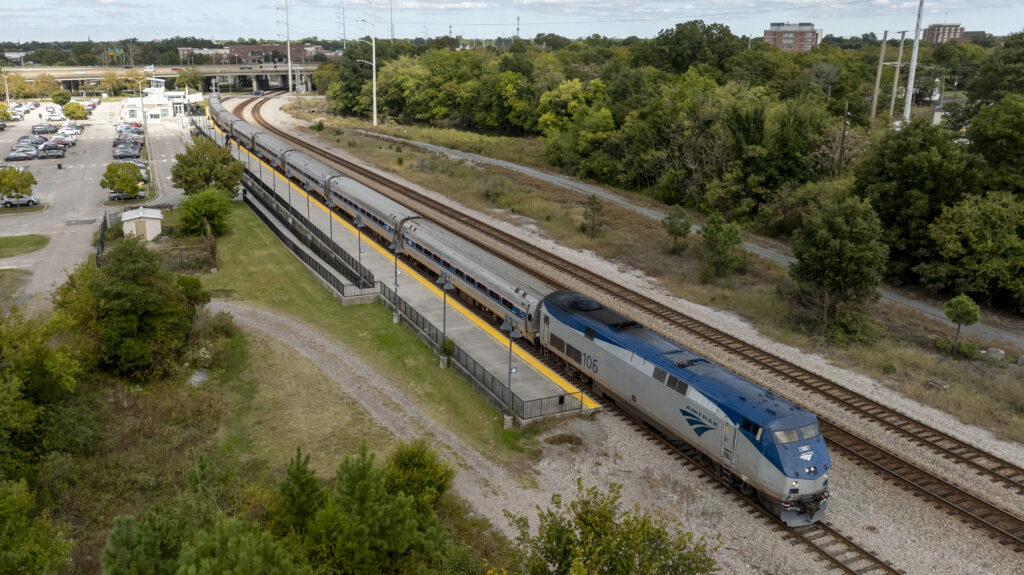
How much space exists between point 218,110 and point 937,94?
412ft

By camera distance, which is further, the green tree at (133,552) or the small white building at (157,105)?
the small white building at (157,105)

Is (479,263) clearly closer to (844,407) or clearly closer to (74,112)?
(844,407)

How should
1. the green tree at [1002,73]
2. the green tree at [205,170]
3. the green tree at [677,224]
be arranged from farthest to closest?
the green tree at [1002,73] → the green tree at [205,170] → the green tree at [677,224]

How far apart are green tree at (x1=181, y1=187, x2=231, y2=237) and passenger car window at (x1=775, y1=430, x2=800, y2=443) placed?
151 ft

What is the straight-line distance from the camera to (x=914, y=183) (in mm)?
44281

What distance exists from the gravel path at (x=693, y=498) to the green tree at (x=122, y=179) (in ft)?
147

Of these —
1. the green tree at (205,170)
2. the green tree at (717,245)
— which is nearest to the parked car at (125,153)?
the green tree at (205,170)

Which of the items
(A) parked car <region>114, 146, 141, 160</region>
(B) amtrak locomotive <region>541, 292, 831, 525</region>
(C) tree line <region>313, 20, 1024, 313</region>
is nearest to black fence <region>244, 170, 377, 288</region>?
(B) amtrak locomotive <region>541, 292, 831, 525</region>

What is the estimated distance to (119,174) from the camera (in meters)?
64.1

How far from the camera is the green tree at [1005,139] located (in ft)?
140

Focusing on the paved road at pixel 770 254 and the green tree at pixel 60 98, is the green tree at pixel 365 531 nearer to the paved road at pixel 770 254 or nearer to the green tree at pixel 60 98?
the paved road at pixel 770 254

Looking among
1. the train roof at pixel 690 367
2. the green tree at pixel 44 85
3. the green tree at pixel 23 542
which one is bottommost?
the green tree at pixel 23 542

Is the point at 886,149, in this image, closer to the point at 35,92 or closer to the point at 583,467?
the point at 583,467

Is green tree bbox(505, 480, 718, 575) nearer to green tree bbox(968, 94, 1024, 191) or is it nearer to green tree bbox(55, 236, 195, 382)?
green tree bbox(55, 236, 195, 382)
